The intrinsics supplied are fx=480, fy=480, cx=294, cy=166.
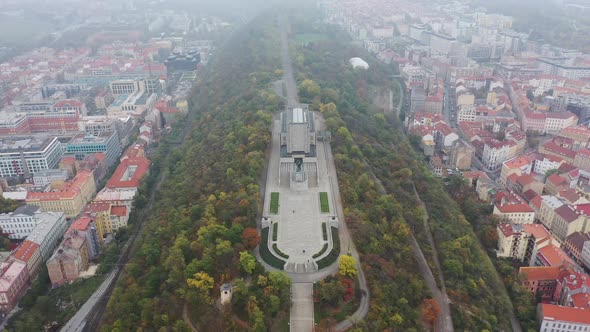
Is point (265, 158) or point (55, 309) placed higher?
point (265, 158)

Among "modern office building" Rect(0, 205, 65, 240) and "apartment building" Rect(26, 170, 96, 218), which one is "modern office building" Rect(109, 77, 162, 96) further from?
"modern office building" Rect(0, 205, 65, 240)

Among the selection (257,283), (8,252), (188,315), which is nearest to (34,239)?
(8,252)

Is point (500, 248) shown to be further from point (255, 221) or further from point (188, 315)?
point (188, 315)

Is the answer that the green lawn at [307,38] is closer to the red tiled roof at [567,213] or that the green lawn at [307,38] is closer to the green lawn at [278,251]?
the red tiled roof at [567,213]

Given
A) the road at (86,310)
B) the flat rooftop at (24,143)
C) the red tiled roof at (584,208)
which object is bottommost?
the road at (86,310)

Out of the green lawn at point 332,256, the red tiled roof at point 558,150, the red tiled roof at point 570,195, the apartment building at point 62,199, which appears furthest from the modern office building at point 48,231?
the red tiled roof at point 558,150

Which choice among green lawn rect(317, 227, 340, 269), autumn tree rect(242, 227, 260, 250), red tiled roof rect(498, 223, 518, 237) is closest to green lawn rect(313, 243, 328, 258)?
green lawn rect(317, 227, 340, 269)
